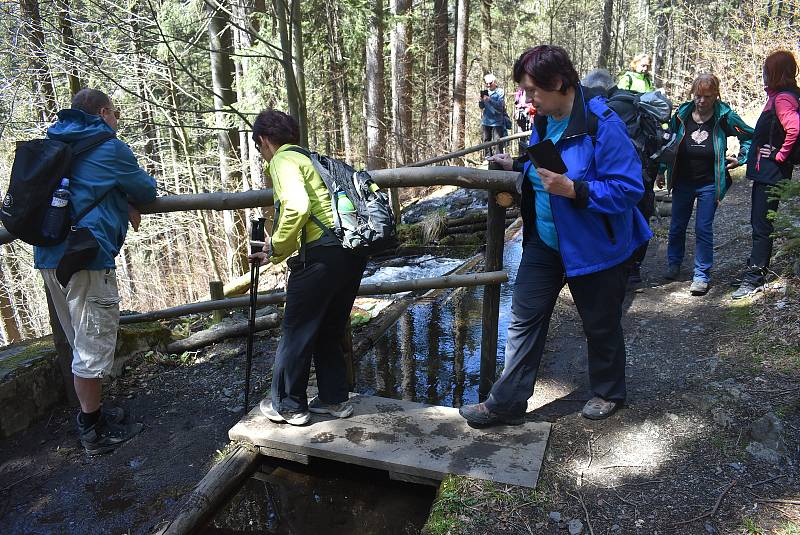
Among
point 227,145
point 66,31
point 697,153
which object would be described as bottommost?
point 697,153

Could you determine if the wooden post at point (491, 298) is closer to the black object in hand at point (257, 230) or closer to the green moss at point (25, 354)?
the black object in hand at point (257, 230)

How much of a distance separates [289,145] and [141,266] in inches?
704

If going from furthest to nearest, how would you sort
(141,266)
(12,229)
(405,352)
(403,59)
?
1. (141,266)
2. (403,59)
3. (405,352)
4. (12,229)

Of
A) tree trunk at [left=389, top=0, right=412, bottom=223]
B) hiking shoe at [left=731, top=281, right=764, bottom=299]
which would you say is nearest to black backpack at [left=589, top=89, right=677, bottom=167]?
hiking shoe at [left=731, top=281, right=764, bottom=299]

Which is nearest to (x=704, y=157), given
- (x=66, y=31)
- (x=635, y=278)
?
(x=635, y=278)

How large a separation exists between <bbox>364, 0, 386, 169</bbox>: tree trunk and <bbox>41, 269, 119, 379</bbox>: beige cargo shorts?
378 inches

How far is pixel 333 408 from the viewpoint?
3.50 meters

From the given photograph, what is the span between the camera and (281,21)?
536 centimetres

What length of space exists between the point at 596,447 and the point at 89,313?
302 cm

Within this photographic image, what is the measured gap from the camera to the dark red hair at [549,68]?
2627 mm

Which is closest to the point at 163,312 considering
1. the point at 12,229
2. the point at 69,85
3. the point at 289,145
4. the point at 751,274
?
the point at 12,229

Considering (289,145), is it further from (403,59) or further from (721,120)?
(403,59)

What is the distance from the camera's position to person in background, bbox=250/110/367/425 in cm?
293

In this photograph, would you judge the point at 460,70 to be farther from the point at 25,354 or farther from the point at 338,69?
the point at 25,354
